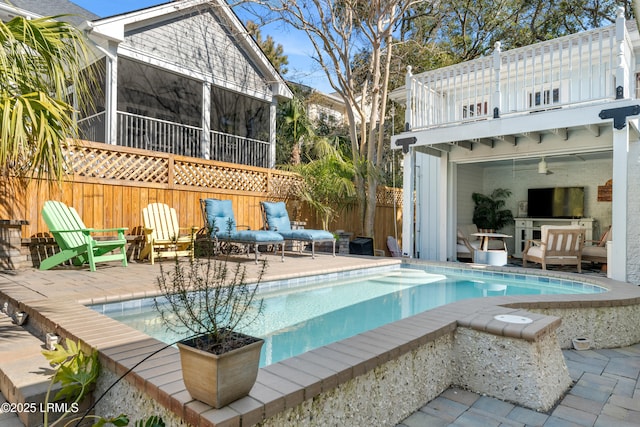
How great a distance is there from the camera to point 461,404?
2549mm

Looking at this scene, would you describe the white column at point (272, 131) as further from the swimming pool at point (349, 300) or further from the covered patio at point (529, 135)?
the swimming pool at point (349, 300)

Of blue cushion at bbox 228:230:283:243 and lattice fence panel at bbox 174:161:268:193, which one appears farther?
lattice fence panel at bbox 174:161:268:193

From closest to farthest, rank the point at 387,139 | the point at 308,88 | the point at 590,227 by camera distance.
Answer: the point at 590,227 < the point at 387,139 < the point at 308,88

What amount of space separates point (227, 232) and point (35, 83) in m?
3.58

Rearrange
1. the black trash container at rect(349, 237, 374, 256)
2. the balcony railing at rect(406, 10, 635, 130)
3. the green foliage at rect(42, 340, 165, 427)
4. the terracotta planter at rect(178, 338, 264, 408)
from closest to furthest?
the terracotta planter at rect(178, 338, 264, 408) → the green foliage at rect(42, 340, 165, 427) → the balcony railing at rect(406, 10, 635, 130) → the black trash container at rect(349, 237, 374, 256)

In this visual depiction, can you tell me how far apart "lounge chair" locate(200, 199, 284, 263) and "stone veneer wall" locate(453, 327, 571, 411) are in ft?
13.4

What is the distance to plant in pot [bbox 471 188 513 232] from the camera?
35.9 ft

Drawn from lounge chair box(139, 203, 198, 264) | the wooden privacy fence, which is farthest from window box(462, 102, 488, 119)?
lounge chair box(139, 203, 198, 264)

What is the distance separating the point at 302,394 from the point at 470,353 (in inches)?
60.6

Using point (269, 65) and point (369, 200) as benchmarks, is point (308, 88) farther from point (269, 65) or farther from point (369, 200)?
point (369, 200)

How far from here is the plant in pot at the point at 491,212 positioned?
11.0 m

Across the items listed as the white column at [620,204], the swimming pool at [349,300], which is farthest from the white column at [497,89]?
the swimming pool at [349,300]

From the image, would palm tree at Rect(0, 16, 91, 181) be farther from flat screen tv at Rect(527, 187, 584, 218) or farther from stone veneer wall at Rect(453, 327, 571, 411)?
flat screen tv at Rect(527, 187, 584, 218)

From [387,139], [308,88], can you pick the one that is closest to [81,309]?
[387,139]
